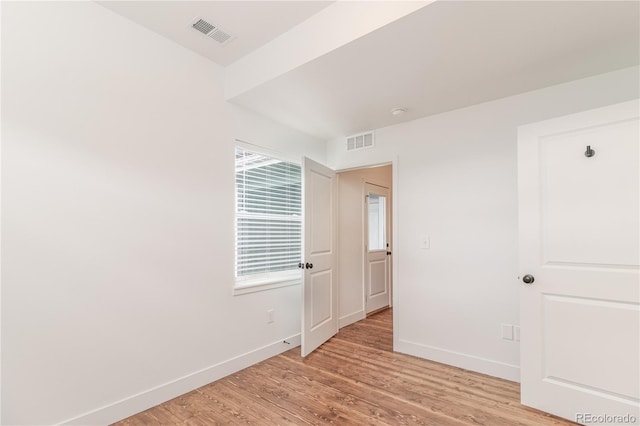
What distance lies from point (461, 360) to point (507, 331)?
531mm

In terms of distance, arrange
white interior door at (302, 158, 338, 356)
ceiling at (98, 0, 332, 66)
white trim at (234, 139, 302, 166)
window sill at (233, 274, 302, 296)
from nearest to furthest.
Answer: ceiling at (98, 0, 332, 66) → window sill at (233, 274, 302, 296) → white trim at (234, 139, 302, 166) → white interior door at (302, 158, 338, 356)

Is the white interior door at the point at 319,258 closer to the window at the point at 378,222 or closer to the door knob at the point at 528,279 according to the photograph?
the window at the point at 378,222

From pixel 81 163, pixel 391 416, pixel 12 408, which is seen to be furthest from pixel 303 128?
pixel 12 408

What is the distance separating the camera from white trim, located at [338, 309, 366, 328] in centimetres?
418

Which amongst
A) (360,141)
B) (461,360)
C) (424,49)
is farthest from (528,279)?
(360,141)

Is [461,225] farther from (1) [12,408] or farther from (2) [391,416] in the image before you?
(1) [12,408]

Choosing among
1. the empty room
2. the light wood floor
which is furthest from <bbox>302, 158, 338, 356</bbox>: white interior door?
A: the light wood floor

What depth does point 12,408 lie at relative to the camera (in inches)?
67.6

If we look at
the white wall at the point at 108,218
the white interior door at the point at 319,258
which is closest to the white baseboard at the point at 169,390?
the white wall at the point at 108,218

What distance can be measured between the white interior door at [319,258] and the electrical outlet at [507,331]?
1814 millimetres

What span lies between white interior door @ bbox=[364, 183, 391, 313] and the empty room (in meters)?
1.39

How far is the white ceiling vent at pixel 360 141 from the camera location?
370cm

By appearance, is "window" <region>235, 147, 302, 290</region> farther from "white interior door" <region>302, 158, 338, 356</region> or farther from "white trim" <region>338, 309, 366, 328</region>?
"white trim" <region>338, 309, 366, 328</region>

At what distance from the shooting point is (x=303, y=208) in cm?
327
